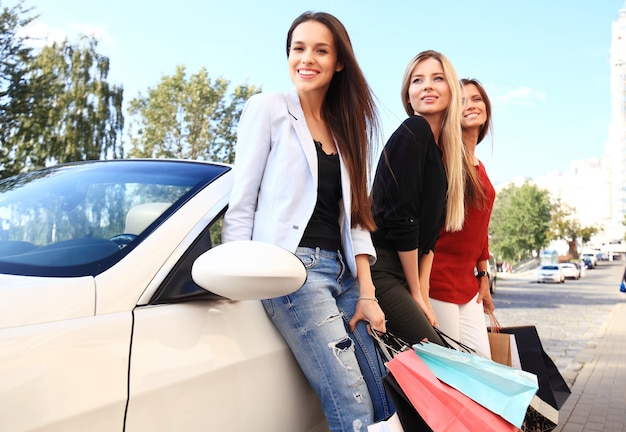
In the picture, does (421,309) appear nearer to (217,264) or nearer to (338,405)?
(338,405)

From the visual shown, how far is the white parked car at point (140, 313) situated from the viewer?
128 centimetres

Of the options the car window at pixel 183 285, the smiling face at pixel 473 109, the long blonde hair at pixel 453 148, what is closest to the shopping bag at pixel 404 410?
the car window at pixel 183 285

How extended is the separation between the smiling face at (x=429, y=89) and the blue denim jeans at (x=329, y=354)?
3.71ft

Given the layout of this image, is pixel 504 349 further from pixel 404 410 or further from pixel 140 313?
pixel 140 313

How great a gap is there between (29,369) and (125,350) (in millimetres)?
228

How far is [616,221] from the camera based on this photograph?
129375mm

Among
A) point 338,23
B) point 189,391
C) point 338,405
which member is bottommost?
point 338,405

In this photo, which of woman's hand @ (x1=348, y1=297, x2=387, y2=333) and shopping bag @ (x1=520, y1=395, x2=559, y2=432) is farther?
shopping bag @ (x1=520, y1=395, x2=559, y2=432)

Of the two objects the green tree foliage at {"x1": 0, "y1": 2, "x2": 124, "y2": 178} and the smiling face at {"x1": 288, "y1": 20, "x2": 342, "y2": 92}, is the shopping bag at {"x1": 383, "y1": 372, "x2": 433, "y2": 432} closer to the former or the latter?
the smiling face at {"x1": 288, "y1": 20, "x2": 342, "y2": 92}

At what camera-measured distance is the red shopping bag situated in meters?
1.70

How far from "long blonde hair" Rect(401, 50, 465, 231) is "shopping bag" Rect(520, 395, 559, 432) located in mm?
872

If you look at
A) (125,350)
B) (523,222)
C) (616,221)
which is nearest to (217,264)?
(125,350)

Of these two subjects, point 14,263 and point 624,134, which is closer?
point 14,263

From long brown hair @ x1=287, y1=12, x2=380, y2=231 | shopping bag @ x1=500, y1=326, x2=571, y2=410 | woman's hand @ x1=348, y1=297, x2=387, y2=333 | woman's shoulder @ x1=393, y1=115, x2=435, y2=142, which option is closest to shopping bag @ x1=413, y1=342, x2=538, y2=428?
woman's hand @ x1=348, y1=297, x2=387, y2=333
